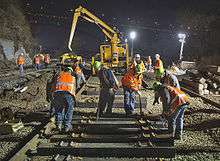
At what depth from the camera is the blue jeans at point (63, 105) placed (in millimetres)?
7172

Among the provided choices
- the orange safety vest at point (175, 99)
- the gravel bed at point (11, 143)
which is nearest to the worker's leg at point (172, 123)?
the orange safety vest at point (175, 99)

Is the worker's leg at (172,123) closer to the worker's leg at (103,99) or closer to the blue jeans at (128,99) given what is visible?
the blue jeans at (128,99)

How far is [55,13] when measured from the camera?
51906 millimetres

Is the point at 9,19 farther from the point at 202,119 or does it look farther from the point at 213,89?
the point at 202,119

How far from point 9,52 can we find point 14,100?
23171 mm

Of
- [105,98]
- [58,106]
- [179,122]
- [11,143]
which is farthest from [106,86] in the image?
[11,143]

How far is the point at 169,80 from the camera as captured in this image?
6.79 metres

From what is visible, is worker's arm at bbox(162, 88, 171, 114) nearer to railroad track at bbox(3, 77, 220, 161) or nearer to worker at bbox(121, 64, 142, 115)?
railroad track at bbox(3, 77, 220, 161)

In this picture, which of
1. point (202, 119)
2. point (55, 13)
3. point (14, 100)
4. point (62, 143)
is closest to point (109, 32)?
point (14, 100)

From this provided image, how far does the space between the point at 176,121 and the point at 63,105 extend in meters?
2.83

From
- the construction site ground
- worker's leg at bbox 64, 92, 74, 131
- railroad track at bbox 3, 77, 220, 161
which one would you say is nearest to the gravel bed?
the construction site ground

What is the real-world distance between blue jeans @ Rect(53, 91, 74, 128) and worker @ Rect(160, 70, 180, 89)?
234 cm

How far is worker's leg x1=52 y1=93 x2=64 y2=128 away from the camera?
721 centimetres

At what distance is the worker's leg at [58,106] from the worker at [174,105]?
2.39 m
